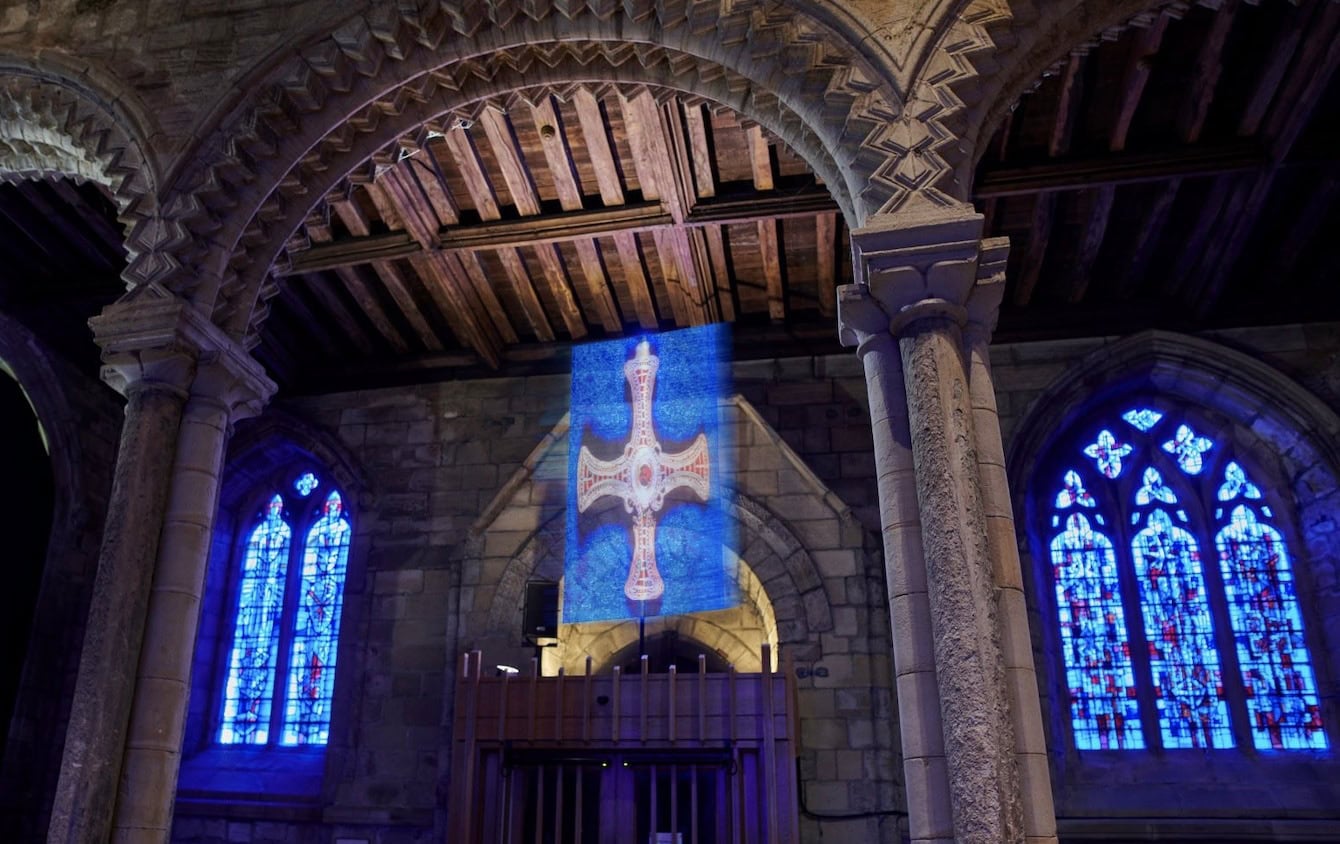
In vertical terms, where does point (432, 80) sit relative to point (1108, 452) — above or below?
above

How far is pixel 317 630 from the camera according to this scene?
27.8 feet

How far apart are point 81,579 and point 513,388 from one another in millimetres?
3535

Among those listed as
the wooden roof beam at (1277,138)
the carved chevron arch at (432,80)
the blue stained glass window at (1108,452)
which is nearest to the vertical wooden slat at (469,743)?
the carved chevron arch at (432,80)

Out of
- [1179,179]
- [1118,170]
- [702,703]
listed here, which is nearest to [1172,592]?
[1179,179]

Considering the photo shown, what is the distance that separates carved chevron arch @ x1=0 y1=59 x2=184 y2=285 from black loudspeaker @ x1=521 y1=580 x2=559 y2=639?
3.21 m

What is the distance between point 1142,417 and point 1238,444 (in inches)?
26.3

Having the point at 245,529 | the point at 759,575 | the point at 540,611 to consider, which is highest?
the point at 245,529

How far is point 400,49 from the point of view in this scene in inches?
200

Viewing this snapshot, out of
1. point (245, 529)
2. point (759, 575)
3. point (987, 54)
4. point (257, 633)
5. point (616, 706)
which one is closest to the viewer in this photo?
point (987, 54)

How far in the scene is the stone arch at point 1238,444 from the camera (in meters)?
6.90

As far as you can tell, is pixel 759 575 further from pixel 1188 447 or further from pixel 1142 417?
pixel 1188 447

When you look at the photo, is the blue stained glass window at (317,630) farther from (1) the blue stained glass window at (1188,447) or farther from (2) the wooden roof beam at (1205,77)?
(2) the wooden roof beam at (1205,77)

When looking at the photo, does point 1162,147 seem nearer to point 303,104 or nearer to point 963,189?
point 963,189

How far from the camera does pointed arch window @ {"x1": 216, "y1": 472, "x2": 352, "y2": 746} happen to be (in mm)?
8289
